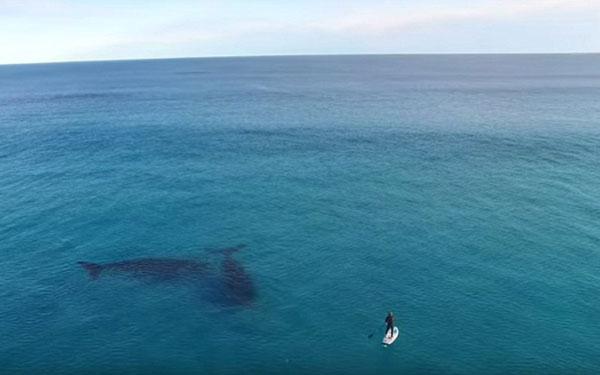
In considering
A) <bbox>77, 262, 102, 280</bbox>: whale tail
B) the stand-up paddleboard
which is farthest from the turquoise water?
<bbox>77, 262, 102, 280</bbox>: whale tail

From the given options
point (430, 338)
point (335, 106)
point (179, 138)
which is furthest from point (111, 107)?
point (430, 338)

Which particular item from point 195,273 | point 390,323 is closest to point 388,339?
point 390,323

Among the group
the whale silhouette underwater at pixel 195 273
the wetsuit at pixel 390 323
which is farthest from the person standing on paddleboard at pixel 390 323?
the whale silhouette underwater at pixel 195 273

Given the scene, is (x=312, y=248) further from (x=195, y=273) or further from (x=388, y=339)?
(x=388, y=339)

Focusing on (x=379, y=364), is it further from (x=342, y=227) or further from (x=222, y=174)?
(x=222, y=174)

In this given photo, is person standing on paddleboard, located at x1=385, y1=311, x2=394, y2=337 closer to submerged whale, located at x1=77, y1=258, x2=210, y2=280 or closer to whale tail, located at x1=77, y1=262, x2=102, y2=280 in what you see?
submerged whale, located at x1=77, y1=258, x2=210, y2=280

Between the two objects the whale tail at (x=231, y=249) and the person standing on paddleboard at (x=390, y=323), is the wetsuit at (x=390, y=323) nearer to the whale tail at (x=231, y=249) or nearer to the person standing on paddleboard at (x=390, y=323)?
the person standing on paddleboard at (x=390, y=323)
